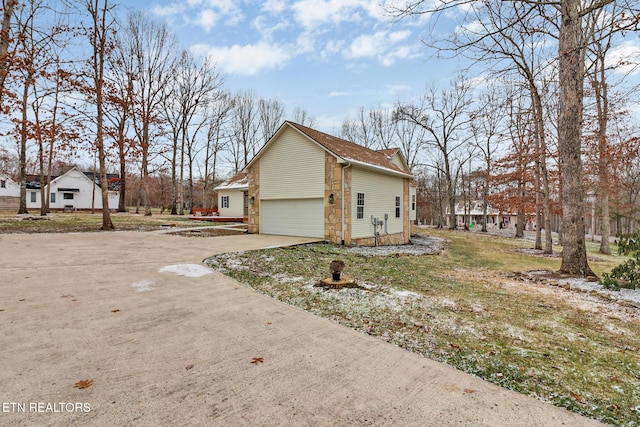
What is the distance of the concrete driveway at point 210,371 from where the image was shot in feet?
6.65

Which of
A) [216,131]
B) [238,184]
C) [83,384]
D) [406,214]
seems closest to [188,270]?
[83,384]

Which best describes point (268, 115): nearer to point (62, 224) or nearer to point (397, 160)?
point (397, 160)

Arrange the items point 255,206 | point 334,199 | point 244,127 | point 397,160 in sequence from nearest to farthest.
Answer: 1. point 334,199
2. point 255,206
3. point 397,160
4. point 244,127

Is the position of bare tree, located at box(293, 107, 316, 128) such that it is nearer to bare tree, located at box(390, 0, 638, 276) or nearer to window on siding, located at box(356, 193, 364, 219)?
window on siding, located at box(356, 193, 364, 219)

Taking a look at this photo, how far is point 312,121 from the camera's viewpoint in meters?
37.2

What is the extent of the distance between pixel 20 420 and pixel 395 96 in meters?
35.2

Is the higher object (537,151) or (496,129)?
(496,129)

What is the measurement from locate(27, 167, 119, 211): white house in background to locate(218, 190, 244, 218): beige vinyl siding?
57.1 ft

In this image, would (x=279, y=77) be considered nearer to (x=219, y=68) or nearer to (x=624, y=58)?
(x=219, y=68)

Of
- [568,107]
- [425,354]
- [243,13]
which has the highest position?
[243,13]

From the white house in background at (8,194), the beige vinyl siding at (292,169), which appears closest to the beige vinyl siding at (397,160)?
the beige vinyl siding at (292,169)

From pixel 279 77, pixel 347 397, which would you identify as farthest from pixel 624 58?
pixel 279 77

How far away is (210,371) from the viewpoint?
255 centimetres

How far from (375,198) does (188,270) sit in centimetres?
961
